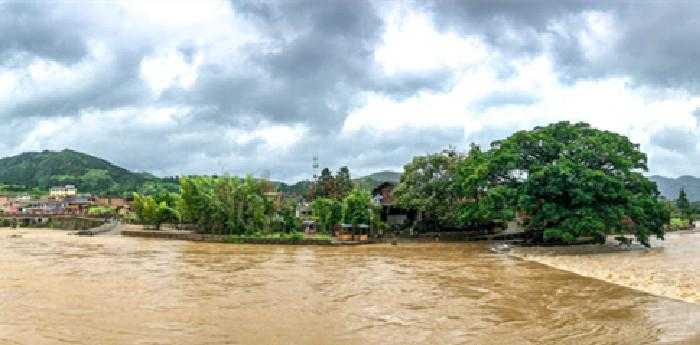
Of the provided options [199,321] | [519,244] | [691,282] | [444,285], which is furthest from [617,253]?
[199,321]

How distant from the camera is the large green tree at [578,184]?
2975cm

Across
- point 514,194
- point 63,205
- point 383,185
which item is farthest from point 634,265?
point 63,205

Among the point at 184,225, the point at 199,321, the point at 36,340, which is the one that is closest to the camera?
the point at 36,340

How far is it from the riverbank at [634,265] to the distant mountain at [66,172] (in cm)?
12031

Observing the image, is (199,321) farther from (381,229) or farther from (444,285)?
(381,229)

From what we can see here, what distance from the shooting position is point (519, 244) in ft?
112

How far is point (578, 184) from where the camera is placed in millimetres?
29969

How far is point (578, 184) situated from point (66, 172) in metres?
155

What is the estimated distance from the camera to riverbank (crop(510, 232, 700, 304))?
16.3 metres

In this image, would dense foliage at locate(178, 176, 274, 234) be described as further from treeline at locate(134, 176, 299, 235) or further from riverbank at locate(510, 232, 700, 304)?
riverbank at locate(510, 232, 700, 304)

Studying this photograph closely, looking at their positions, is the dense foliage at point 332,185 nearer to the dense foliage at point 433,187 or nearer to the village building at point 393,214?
the village building at point 393,214

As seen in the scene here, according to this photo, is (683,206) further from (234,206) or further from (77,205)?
(77,205)

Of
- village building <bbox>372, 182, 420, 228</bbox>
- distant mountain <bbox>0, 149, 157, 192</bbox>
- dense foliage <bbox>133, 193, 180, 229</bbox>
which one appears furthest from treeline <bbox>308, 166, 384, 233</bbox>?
distant mountain <bbox>0, 149, 157, 192</bbox>

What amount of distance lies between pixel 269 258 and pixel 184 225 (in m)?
28.8
